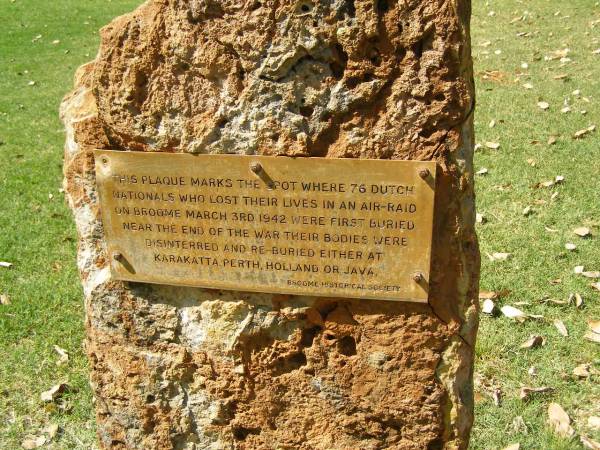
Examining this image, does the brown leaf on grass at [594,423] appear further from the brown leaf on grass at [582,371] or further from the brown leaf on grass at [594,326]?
the brown leaf on grass at [594,326]

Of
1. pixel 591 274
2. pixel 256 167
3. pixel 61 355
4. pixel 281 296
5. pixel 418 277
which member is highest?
pixel 256 167

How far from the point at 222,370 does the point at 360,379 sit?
499 mm

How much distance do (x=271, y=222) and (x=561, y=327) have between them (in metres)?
2.07

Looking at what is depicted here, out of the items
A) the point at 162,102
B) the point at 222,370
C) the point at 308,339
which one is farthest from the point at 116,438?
the point at 162,102

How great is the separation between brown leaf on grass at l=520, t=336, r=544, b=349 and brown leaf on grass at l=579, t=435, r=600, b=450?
0.62 meters

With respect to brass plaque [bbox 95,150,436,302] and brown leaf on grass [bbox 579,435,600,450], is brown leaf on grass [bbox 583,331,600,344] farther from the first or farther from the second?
brass plaque [bbox 95,150,436,302]

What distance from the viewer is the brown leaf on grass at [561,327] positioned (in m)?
3.51

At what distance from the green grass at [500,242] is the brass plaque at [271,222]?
1.21m

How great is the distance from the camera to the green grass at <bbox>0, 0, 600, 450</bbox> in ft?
10.4

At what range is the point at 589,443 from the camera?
9.27ft

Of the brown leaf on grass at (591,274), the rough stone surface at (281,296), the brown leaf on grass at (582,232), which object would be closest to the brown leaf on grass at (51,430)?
the rough stone surface at (281,296)

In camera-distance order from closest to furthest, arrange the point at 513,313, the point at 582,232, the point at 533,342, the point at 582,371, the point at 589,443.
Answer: the point at 589,443
the point at 582,371
the point at 533,342
the point at 513,313
the point at 582,232

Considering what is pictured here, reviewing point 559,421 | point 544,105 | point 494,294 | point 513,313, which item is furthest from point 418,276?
point 544,105

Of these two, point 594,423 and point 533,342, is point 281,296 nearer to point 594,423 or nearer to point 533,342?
point 594,423
